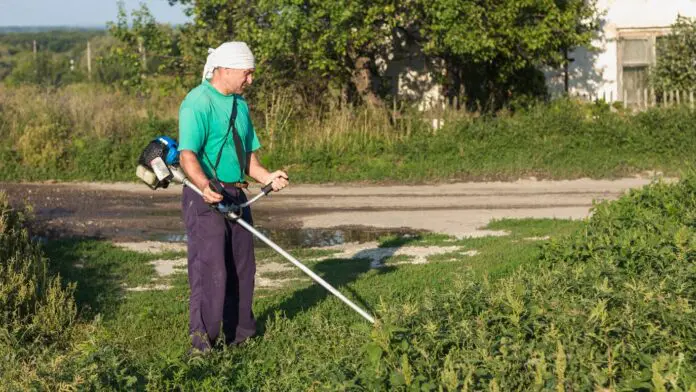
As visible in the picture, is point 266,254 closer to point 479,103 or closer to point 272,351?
point 272,351

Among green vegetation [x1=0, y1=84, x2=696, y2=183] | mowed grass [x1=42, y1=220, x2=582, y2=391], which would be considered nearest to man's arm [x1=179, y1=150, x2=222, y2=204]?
mowed grass [x1=42, y1=220, x2=582, y2=391]

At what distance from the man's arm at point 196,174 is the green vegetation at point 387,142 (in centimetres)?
1130

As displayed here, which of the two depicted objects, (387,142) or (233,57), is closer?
(233,57)

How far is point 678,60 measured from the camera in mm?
22469

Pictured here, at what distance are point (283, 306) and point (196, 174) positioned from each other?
90.6 inches

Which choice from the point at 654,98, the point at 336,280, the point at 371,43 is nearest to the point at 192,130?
the point at 336,280

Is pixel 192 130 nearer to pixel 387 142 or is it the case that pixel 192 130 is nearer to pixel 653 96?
pixel 387 142

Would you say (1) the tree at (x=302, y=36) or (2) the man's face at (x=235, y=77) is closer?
(2) the man's face at (x=235, y=77)

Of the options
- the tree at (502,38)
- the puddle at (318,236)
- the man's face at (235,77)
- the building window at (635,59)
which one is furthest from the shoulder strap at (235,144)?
the building window at (635,59)

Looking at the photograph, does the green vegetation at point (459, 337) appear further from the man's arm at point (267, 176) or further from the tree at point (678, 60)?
the tree at point (678, 60)

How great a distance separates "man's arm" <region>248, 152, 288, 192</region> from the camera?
744 centimetres

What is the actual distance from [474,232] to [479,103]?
10197 millimetres

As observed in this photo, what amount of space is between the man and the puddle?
5089mm

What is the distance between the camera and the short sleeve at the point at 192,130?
737 cm
